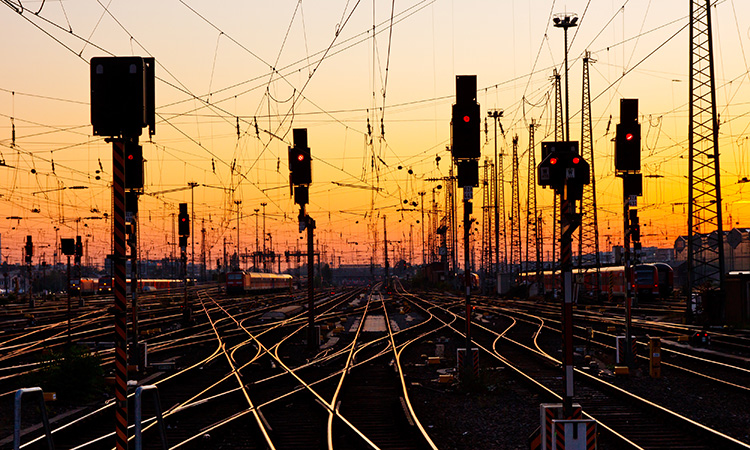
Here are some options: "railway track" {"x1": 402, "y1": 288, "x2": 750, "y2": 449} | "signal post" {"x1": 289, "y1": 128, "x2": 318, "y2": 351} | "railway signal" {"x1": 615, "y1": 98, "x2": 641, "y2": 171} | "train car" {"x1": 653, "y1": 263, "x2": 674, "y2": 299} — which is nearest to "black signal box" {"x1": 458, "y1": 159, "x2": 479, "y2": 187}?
"railway signal" {"x1": 615, "y1": 98, "x2": 641, "y2": 171}

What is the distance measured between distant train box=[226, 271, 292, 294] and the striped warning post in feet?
250

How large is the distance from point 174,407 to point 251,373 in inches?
264

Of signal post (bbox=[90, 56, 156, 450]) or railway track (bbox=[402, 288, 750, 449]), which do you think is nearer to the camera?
signal post (bbox=[90, 56, 156, 450])

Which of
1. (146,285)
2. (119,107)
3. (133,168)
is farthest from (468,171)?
(146,285)

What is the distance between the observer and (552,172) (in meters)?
12.3

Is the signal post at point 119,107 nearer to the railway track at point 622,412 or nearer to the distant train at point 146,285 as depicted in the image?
the railway track at point 622,412

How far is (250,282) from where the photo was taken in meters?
104

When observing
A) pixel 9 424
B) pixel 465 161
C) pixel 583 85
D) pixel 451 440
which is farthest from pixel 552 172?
pixel 583 85

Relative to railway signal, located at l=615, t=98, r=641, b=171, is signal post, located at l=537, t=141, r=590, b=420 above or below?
below

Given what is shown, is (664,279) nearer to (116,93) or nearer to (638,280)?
(638,280)

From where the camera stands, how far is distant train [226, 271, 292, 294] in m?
98.4

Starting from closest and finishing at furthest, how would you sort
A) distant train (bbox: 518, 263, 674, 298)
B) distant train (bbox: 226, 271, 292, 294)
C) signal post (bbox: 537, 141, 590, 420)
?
1. signal post (bbox: 537, 141, 590, 420)
2. distant train (bbox: 518, 263, 674, 298)
3. distant train (bbox: 226, 271, 292, 294)

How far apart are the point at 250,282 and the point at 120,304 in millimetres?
93759

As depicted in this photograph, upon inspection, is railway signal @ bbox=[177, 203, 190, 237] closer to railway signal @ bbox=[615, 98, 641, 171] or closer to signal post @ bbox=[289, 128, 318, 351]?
signal post @ bbox=[289, 128, 318, 351]
